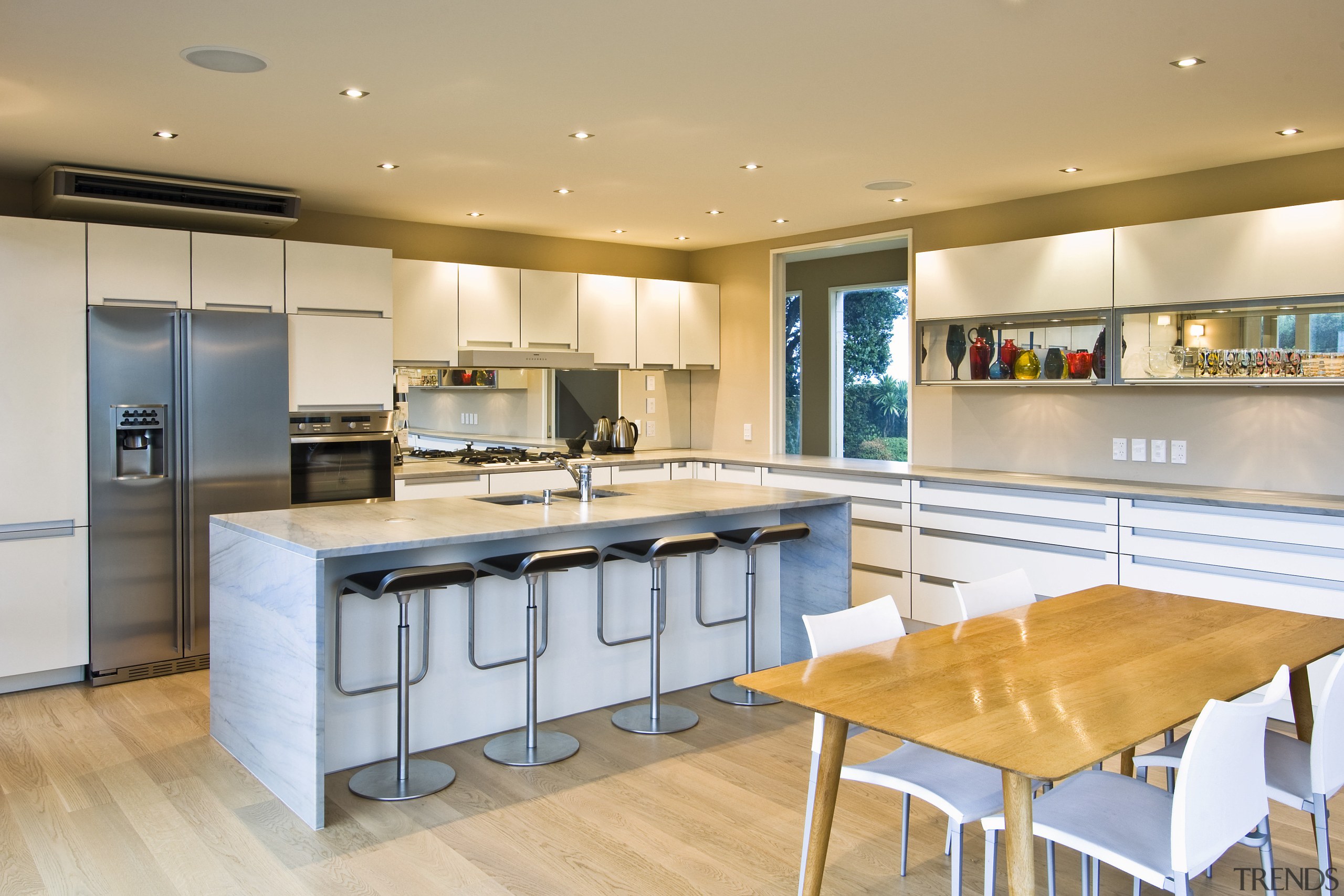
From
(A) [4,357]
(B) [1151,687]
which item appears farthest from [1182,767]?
(A) [4,357]

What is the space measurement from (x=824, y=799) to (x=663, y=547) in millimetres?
1595

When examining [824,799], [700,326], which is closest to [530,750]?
[824,799]

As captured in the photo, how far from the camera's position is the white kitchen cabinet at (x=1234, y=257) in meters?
3.99

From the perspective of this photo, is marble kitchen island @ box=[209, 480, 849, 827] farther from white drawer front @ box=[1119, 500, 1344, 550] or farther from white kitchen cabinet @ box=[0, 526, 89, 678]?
white drawer front @ box=[1119, 500, 1344, 550]

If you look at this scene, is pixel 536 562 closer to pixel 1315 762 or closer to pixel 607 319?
pixel 1315 762

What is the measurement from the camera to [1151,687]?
2.13 m

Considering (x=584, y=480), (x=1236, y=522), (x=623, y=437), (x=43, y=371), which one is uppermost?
(x=43, y=371)

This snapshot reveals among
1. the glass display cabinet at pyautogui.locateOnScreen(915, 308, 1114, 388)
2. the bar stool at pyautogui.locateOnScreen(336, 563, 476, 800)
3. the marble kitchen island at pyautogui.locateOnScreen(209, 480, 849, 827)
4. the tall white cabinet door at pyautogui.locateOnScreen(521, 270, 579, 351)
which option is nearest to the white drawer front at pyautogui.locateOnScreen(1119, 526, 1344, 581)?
the glass display cabinet at pyautogui.locateOnScreen(915, 308, 1114, 388)

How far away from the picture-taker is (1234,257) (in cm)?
423

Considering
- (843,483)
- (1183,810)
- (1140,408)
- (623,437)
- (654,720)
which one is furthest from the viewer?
(623,437)

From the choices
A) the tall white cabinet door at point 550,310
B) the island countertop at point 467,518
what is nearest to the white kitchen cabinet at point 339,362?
the tall white cabinet door at point 550,310

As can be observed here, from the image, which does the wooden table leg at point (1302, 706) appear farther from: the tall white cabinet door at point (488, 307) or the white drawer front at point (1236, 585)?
the tall white cabinet door at point (488, 307)

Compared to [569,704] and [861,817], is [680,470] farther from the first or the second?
[861,817]

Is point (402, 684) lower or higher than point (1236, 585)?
lower
